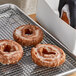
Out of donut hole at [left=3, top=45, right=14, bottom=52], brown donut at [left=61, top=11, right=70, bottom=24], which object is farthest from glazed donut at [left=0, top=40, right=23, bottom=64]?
brown donut at [left=61, top=11, right=70, bottom=24]

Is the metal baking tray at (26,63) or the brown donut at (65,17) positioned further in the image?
the brown donut at (65,17)

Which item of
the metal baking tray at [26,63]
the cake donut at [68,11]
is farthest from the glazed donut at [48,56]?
the cake donut at [68,11]

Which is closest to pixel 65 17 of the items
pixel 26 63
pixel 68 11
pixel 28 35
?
pixel 68 11

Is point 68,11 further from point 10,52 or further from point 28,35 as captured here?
point 10,52

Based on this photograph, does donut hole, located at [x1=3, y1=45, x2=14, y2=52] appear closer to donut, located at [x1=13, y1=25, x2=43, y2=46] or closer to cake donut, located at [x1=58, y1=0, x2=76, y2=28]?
donut, located at [x1=13, y1=25, x2=43, y2=46]

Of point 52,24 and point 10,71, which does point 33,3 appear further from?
point 10,71

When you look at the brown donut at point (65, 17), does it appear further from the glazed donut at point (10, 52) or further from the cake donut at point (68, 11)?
the glazed donut at point (10, 52)

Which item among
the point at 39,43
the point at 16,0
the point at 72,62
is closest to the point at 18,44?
the point at 39,43
